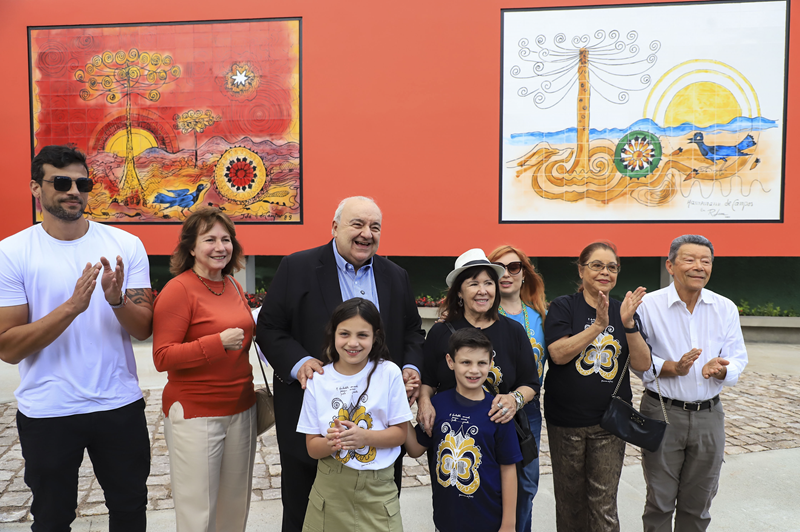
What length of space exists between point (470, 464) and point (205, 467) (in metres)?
1.41

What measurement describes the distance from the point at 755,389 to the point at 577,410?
21.9 ft

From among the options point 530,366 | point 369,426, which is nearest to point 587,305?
point 530,366

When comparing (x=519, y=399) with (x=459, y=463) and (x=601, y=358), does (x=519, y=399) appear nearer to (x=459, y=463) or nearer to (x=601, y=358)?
(x=459, y=463)

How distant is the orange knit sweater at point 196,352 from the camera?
276cm

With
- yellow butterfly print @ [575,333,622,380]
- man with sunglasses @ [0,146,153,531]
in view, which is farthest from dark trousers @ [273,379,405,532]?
yellow butterfly print @ [575,333,622,380]

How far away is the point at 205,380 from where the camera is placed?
113 inches

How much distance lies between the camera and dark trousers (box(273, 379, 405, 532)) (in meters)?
2.98

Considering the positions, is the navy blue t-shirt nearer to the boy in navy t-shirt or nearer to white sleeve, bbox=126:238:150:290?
the boy in navy t-shirt

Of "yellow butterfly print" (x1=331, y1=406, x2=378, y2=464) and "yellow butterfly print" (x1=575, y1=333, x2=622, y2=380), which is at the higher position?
"yellow butterfly print" (x1=575, y1=333, x2=622, y2=380)

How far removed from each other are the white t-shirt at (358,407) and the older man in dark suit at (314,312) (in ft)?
0.61

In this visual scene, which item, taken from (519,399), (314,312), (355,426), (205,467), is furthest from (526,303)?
(205,467)

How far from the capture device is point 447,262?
1450 cm

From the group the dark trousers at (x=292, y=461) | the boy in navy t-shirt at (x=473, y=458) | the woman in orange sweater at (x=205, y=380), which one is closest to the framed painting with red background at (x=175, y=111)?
the woman in orange sweater at (x=205, y=380)

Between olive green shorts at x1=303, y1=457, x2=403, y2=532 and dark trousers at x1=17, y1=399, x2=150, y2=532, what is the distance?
103 centimetres
